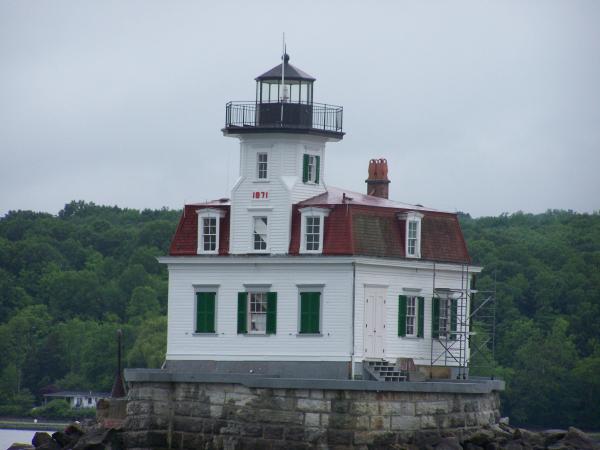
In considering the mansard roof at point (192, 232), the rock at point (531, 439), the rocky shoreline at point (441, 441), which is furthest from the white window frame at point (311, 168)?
the rock at point (531, 439)

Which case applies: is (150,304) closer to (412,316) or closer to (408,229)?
(412,316)

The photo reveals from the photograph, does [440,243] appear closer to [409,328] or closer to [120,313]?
[409,328]

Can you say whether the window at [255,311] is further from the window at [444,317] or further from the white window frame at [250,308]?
the window at [444,317]

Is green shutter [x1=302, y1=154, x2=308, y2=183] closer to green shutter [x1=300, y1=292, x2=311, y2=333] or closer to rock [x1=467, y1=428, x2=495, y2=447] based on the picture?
green shutter [x1=300, y1=292, x2=311, y2=333]

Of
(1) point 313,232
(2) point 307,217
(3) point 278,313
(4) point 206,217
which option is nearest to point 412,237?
(1) point 313,232

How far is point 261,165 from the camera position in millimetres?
57625

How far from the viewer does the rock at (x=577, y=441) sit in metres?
55.5

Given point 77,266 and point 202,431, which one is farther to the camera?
point 77,266

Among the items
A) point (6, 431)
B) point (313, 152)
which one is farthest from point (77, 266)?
point (313, 152)

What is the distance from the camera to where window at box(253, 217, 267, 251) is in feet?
187

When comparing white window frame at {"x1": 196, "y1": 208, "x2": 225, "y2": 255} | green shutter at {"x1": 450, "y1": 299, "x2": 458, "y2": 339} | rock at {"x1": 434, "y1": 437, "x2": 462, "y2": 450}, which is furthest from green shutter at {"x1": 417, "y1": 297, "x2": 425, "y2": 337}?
white window frame at {"x1": 196, "y1": 208, "x2": 225, "y2": 255}

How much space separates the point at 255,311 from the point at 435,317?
17.9ft

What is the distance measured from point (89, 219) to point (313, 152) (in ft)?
269

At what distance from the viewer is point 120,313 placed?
118750 millimetres
